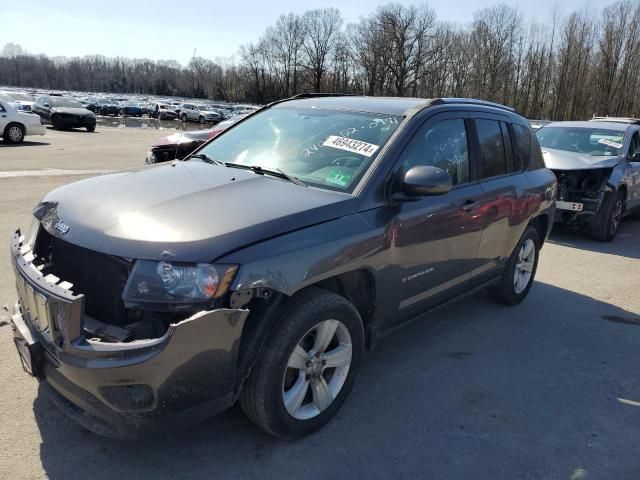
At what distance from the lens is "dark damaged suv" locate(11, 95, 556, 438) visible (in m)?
2.40

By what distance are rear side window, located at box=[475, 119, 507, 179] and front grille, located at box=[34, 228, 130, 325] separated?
2.97m

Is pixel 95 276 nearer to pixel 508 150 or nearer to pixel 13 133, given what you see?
pixel 508 150

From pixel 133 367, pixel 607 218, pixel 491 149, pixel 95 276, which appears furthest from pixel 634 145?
pixel 133 367

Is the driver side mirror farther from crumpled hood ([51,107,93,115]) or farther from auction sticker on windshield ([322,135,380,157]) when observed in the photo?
crumpled hood ([51,107,93,115])

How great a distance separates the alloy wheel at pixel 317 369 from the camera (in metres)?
2.89

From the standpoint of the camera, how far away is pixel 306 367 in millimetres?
2938

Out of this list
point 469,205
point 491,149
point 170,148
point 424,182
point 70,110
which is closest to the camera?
point 424,182

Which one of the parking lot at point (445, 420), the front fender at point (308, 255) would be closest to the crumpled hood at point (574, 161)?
the parking lot at point (445, 420)

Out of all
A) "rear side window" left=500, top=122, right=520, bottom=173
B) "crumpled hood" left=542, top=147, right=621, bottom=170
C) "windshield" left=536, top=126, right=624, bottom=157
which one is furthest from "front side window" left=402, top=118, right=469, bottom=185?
"windshield" left=536, top=126, right=624, bottom=157

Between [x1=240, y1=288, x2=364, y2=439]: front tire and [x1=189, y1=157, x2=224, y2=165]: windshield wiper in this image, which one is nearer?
[x1=240, y1=288, x2=364, y2=439]: front tire

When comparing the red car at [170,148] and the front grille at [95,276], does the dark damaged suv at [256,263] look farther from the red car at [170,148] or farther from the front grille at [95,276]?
the red car at [170,148]

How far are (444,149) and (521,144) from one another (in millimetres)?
1567

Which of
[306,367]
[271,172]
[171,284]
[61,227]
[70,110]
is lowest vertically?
[306,367]

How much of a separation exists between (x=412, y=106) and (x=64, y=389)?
288cm
